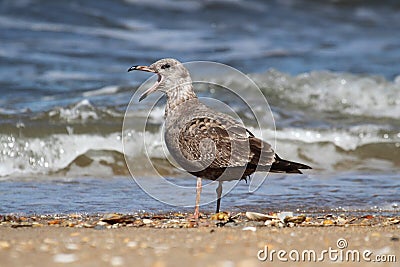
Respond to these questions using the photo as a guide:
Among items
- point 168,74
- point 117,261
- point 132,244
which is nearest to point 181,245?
point 132,244

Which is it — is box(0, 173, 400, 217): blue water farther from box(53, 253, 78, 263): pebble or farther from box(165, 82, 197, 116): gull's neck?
box(53, 253, 78, 263): pebble

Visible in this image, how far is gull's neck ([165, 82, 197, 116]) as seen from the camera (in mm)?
5090

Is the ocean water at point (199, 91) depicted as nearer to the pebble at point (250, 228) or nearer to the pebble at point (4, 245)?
the pebble at point (250, 228)

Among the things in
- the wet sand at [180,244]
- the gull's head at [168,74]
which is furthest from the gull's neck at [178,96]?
the wet sand at [180,244]

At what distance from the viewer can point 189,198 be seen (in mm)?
6012

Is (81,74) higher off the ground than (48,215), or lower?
higher

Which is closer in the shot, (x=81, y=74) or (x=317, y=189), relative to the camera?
(x=317, y=189)

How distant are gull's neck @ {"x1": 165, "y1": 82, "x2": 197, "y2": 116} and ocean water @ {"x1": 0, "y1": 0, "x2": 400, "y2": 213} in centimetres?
87

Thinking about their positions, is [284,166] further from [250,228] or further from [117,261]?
[117,261]

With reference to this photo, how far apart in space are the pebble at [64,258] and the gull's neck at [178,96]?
1751mm

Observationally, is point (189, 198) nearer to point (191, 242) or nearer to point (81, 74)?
point (191, 242)

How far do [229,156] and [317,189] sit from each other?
5.93 ft

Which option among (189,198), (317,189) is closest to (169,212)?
(189,198)

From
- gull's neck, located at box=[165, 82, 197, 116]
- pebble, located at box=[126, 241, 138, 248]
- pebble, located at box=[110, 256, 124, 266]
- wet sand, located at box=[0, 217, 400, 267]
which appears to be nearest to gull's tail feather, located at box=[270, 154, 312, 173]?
wet sand, located at box=[0, 217, 400, 267]
